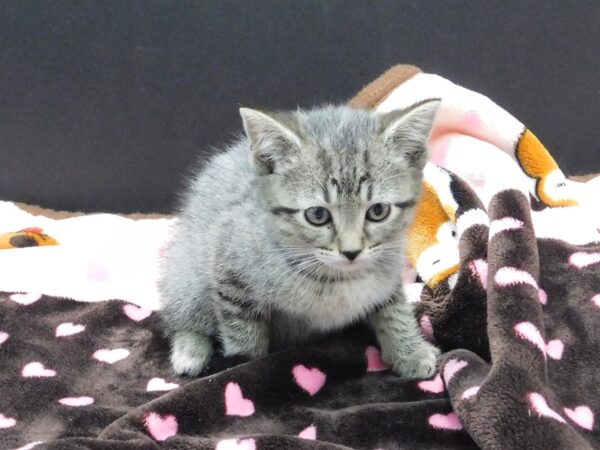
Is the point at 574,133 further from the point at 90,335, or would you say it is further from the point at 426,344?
the point at 90,335

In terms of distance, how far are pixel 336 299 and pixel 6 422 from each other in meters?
0.69

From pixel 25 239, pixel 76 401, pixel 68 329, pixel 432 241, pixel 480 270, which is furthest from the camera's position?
pixel 25 239

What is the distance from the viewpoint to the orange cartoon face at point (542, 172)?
1723 millimetres

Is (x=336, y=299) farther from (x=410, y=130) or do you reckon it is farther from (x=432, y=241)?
(x=432, y=241)

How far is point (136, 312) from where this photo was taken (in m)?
1.67

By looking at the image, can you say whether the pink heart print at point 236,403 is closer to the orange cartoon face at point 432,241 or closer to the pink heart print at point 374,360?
the pink heart print at point 374,360

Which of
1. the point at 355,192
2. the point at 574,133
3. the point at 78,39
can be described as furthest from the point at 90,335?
the point at 574,133

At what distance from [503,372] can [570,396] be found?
0.19 meters

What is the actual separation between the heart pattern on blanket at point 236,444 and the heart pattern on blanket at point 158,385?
31cm

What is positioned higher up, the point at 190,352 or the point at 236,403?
the point at 190,352

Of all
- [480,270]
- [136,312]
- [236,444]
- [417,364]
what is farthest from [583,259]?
[136,312]

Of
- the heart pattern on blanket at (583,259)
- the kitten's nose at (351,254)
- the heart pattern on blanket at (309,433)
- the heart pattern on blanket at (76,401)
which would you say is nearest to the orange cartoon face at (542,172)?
the heart pattern on blanket at (583,259)

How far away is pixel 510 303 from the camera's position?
4.35 feet

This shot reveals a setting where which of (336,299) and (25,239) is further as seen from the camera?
(25,239)
